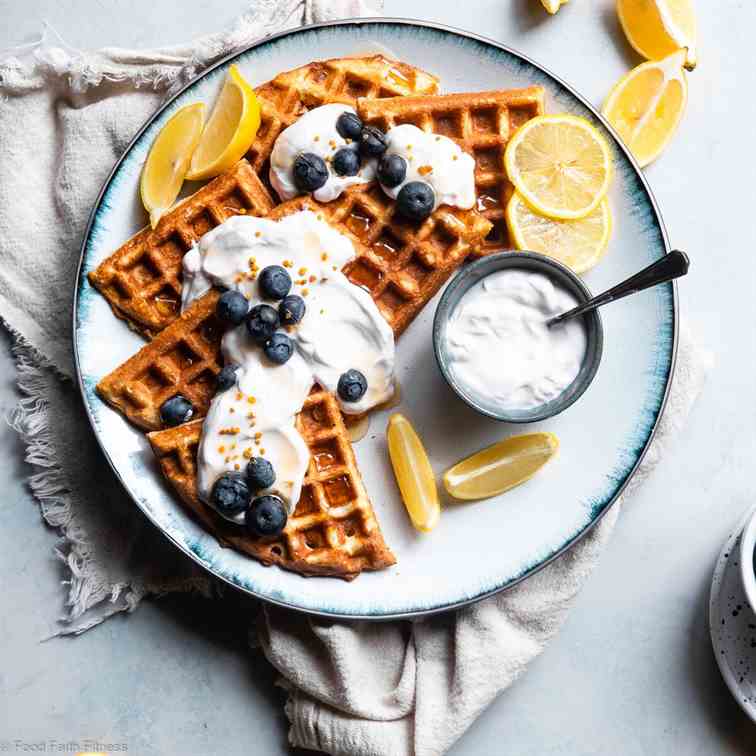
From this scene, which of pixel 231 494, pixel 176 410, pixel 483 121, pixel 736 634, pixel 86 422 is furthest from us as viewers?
pixel 86 422

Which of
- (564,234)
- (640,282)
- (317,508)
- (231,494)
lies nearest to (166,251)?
(231,494)

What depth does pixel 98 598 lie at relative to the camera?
11.4 ft

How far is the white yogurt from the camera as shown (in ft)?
9.80

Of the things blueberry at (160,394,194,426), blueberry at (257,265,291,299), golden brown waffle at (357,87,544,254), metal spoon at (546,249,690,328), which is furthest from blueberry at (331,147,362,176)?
blueberry at (160,394,194,426)

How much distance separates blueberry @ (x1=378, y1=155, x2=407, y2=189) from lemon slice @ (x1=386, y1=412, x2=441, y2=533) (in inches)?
31.7

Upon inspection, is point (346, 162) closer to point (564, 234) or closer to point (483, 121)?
point (483, 121)

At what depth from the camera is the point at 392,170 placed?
2996mm

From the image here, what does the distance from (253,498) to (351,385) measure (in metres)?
0.48

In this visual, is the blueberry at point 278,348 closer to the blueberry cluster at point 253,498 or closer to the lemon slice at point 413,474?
the blueberry cluster at point 253,498

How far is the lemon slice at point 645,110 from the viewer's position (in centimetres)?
339

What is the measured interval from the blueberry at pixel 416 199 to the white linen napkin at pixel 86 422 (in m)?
0.90

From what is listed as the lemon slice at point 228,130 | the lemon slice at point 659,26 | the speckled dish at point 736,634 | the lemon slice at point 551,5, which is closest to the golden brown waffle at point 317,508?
the lemon slice at point 228,130

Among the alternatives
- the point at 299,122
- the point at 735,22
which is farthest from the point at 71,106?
the point at 735,22

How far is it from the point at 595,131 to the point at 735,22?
0.91m
